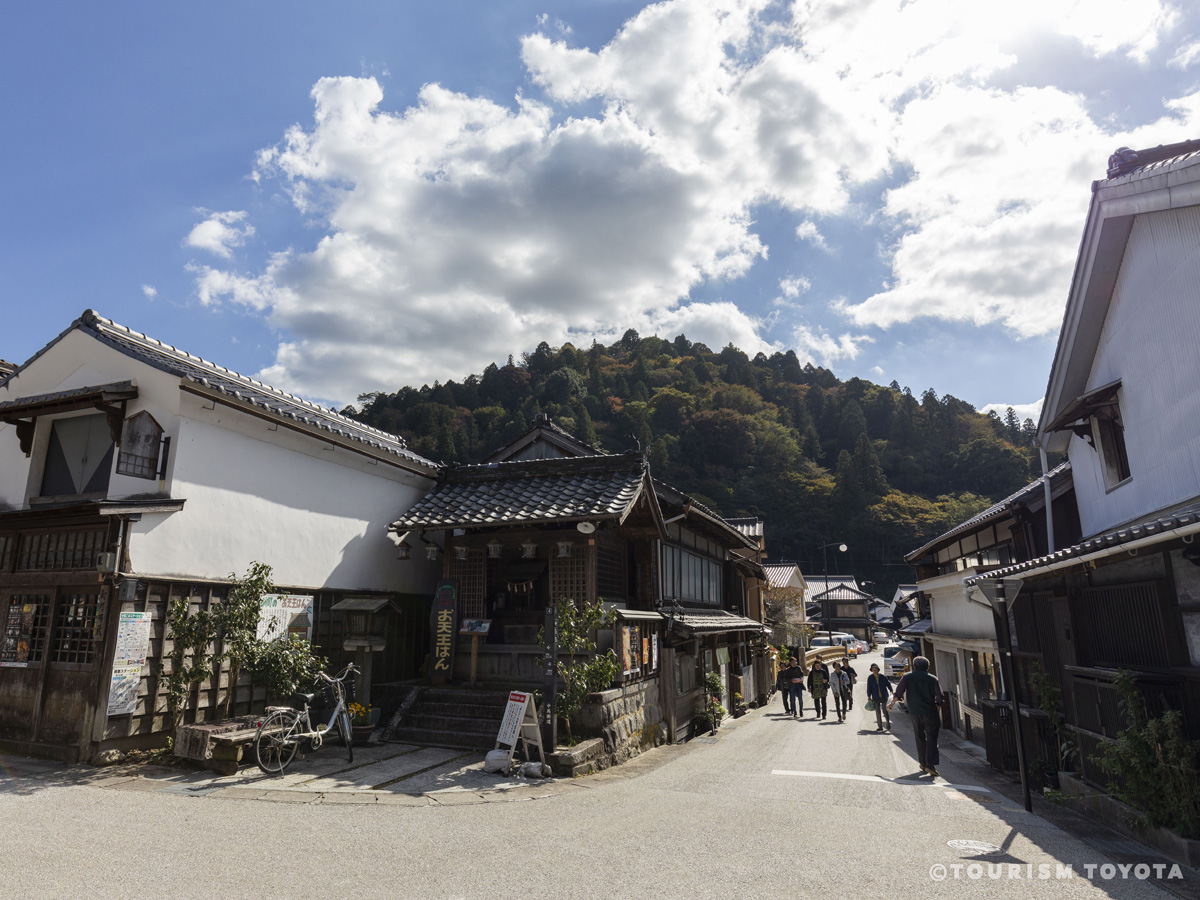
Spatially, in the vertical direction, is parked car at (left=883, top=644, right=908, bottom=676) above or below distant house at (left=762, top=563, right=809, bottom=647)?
below

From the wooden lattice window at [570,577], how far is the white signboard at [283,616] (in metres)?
5.10

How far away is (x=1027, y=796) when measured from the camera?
9938 mm

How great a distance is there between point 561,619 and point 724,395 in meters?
88.8

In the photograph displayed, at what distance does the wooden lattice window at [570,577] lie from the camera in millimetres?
14289

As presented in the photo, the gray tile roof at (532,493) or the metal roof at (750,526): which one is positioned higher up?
the metal roof at (750,526)

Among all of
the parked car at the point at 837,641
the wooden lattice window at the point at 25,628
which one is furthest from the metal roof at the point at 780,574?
the wooden lattice window at the point at 25,628

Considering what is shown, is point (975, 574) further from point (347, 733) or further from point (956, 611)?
point (347, 733)

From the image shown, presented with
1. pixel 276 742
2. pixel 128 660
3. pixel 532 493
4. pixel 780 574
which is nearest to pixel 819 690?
pixel 532 493

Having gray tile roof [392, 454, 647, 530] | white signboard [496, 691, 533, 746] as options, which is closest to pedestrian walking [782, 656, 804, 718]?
gray tile roof [392, 454, 647, 530]

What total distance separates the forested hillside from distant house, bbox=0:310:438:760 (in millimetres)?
57078

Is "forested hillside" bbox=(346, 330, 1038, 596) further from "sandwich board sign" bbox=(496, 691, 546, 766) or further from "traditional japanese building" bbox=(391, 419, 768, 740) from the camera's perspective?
"sandwich board sign" bbox=(496, 691, 546, 766)

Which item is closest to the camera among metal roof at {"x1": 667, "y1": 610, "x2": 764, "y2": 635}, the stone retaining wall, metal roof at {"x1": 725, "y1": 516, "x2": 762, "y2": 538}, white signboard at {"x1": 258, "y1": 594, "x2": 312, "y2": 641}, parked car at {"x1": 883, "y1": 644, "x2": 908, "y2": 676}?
the stone retaining wall

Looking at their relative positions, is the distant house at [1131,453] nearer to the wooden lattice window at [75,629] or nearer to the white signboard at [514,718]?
the white signboard at [514,718]

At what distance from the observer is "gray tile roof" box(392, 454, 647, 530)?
14.0 m
